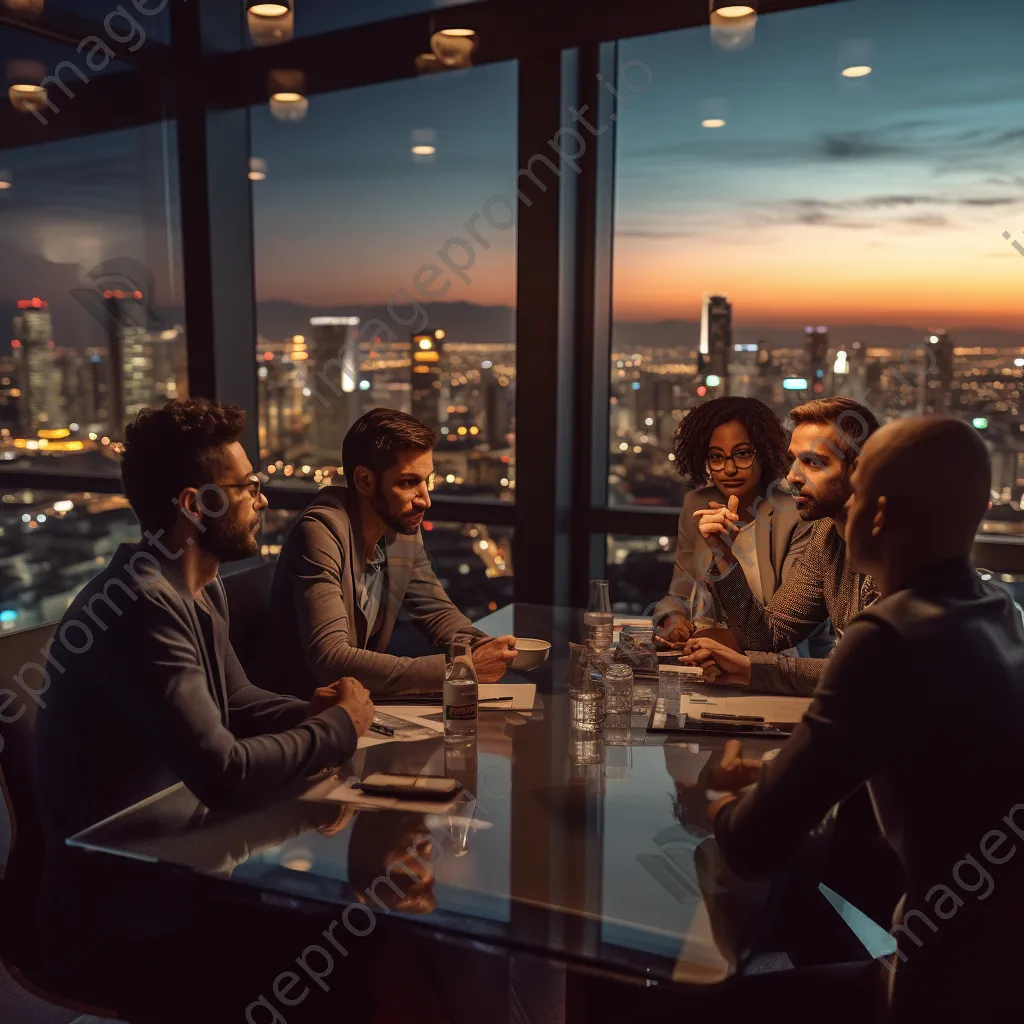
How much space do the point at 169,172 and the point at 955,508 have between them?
3.84 m

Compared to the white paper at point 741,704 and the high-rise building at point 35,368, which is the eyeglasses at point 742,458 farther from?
the high-rise building at point 35,368

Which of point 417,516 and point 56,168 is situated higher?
point 56,168

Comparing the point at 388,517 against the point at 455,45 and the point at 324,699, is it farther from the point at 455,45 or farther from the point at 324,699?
the point at 455,45

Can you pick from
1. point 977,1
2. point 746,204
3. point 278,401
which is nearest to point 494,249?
point 746,204

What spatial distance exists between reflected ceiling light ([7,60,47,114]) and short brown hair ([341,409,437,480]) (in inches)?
95.7

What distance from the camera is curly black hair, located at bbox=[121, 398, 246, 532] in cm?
159

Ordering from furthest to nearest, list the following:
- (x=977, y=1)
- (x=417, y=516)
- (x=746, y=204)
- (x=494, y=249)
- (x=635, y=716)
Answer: (x=494, y=249) < (x=746, y=204) < (x=977, y=1) < (x=417, y=516) < (x=635, y=716)

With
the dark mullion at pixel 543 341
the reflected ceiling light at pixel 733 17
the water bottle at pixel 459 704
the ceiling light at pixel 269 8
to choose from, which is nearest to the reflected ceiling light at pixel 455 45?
the ceiling light at pixel 269 8

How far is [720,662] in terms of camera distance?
2.03 meters

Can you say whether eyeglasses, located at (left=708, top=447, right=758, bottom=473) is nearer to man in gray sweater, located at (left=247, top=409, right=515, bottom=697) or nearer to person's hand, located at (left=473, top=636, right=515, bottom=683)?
man in gray sweater, located at (left=247, top=409, right=515, bottom=697)

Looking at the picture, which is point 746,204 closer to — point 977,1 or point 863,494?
point 977,1

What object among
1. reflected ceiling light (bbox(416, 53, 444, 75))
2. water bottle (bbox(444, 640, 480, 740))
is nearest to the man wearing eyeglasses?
water bottle (bbox(444, 640, 480, 740))

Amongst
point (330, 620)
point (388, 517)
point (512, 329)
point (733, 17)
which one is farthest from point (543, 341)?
point (330, 620)

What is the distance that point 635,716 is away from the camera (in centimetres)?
186
